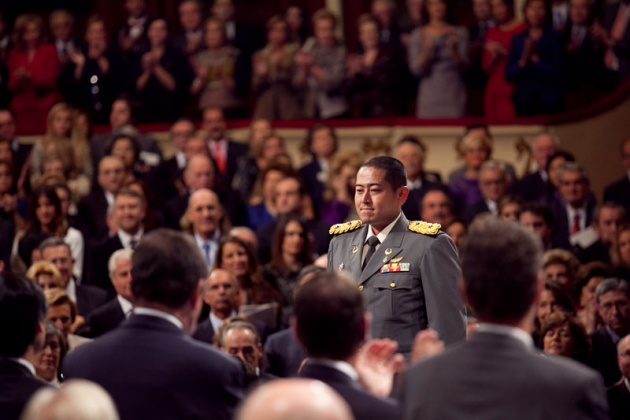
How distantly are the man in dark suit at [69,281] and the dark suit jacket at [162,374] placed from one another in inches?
176

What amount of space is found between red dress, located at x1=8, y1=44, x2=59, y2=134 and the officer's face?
6.99m

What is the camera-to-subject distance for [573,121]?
10789 millimetres

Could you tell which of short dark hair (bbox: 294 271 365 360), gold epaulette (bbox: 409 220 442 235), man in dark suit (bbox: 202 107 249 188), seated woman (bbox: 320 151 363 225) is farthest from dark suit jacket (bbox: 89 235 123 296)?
short dark hair (bbox: 294 271 365 360)

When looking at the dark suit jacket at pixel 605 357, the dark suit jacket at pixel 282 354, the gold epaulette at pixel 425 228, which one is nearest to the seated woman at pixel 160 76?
the dark suit jacket at pixel 282 354

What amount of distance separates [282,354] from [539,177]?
11.1 ft

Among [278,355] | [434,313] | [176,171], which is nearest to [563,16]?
[176,171]

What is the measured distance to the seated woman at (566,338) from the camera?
6684 millimetres

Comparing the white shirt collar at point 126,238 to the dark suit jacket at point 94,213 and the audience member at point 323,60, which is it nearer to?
the dark suit jacket at point 94,213

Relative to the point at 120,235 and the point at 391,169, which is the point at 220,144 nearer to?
the point at 120,235

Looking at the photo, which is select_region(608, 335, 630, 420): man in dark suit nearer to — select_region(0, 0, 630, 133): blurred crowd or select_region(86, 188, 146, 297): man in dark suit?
select_region(86, 188, 146, 297): man in dark suit

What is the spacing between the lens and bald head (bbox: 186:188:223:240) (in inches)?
341

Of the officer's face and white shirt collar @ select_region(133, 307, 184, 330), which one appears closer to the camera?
white shirt collar @ select_region(133, 307, 184, 330)

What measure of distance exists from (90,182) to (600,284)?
4552mm

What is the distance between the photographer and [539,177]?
31.1ft
